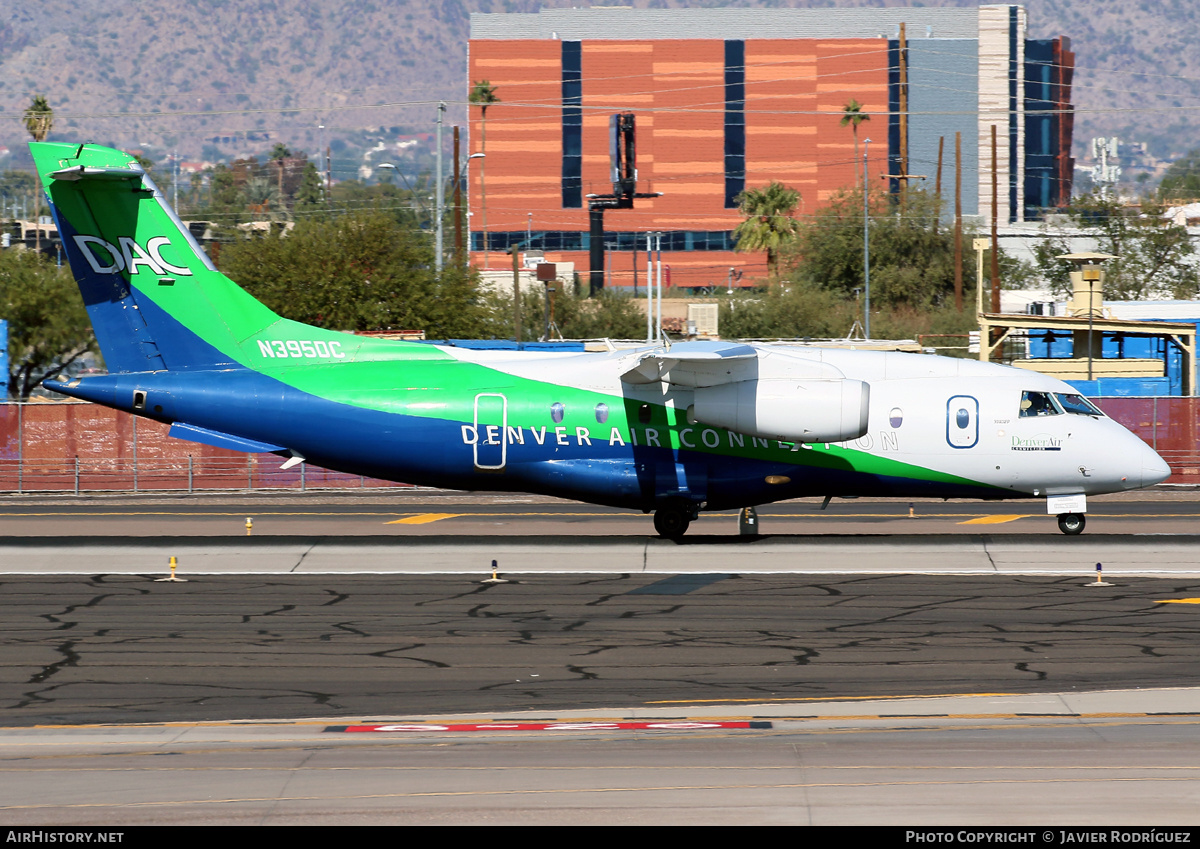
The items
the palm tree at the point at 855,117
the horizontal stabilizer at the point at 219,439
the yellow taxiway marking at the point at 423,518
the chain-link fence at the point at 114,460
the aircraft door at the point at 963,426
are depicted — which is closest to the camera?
the horizontal stabilizer at the point at 219,439

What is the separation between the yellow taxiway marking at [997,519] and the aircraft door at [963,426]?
14.6 ft

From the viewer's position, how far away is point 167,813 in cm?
962

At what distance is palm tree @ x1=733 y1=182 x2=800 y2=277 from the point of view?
93125mm

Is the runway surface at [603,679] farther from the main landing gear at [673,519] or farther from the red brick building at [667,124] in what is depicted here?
the red brick building at [667,124]

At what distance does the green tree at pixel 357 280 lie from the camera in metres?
49.9

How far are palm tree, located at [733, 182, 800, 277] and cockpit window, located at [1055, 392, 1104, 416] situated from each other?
68.1m

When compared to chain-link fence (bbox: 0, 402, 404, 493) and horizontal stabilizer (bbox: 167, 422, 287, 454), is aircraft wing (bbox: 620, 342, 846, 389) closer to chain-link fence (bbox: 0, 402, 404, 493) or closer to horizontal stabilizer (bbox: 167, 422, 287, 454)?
horizontal stabilizer (bbox: 167, 422, 287, 454)

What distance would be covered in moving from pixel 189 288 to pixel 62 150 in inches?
121

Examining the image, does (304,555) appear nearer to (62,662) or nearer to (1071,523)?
(62,662)

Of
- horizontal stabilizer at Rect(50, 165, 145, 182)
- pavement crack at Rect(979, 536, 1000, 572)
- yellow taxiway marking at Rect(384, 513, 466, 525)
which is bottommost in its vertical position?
yellow taxiway marking at Rect(384, 513, 466, 525)

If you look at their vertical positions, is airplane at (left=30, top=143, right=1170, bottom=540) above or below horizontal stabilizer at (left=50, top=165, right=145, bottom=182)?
below

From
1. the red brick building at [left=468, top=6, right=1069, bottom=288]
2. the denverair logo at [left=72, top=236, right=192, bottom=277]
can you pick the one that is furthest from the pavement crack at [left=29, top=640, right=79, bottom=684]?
the red brick building at [left=468, top=6, right=1069, bottom=288]

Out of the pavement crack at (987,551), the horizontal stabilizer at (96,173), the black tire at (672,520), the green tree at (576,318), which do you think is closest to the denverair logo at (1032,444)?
the pavement crack at (987,551)

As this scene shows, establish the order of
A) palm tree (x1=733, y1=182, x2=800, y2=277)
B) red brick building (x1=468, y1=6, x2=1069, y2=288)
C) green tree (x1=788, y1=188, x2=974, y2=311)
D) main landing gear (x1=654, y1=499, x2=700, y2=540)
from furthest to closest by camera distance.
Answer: red brick building (x1=468, y1=6, x2=1069, y2=288)
palm tree (x1=733, y1=182, x2=800, y2=277)
green tree (x1=788, y1=188, x2=974, y2=311)
main landing gear (x1=654, y1=499, x2=700, y2=540)
